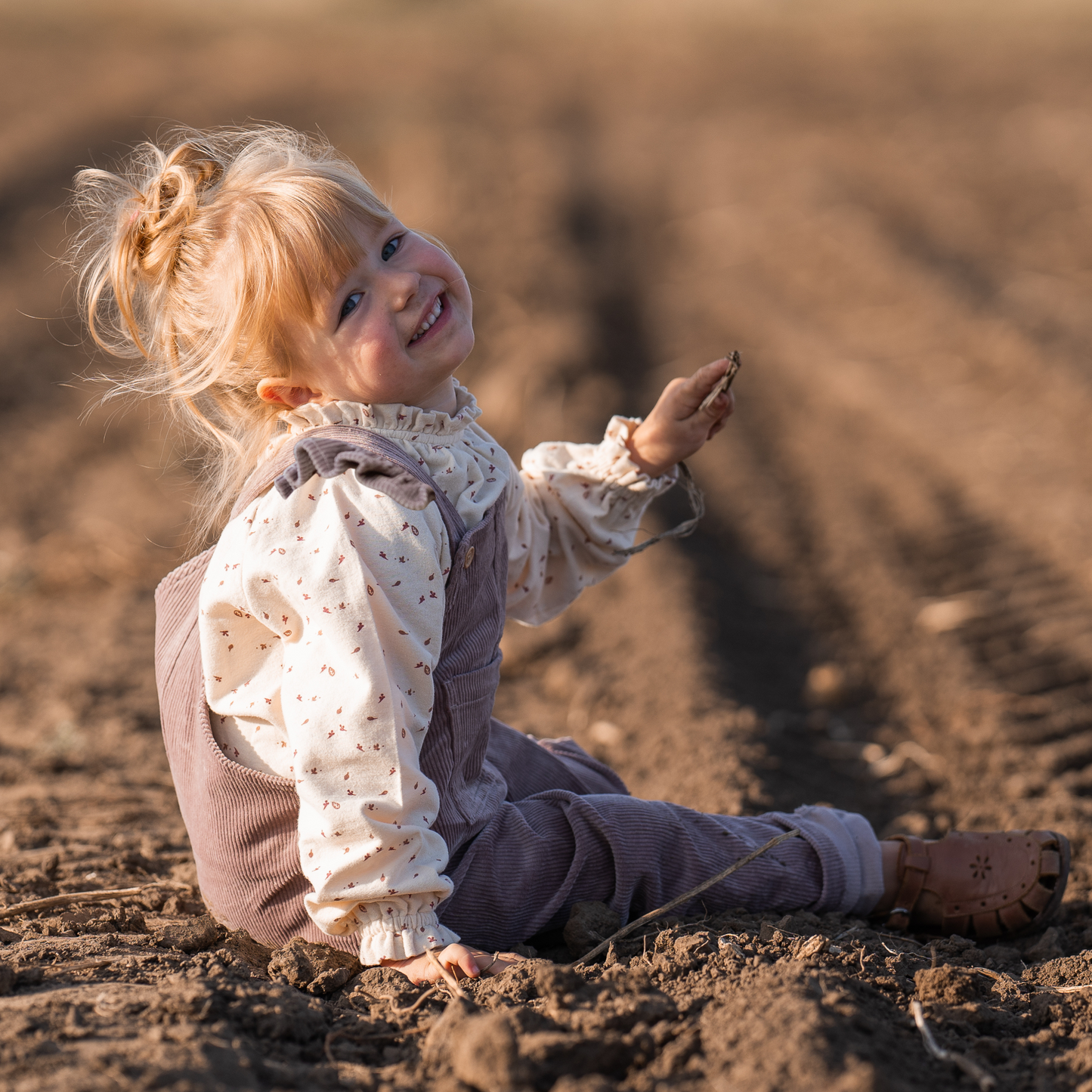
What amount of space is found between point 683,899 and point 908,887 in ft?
1.73

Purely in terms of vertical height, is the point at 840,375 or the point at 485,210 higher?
the point at 485,210

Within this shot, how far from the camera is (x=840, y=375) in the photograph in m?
6.98

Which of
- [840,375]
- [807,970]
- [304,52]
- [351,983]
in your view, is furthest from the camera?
[304,52]

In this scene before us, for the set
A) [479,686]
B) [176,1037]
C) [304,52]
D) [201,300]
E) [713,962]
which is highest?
[304,52]

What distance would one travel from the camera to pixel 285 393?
206cm

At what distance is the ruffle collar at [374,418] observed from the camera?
6.57ft

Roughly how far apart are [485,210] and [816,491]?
600 cm

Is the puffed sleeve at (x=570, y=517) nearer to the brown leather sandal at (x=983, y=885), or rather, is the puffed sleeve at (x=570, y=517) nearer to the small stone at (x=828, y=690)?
the brown leather sandal at (x=983, y=885)

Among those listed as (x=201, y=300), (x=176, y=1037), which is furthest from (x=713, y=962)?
(x=201, y=300)

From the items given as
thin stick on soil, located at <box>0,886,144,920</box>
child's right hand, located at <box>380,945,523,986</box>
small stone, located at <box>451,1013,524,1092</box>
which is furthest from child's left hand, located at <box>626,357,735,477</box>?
thin stick on soil, located at <box>0,886,144,920</box>

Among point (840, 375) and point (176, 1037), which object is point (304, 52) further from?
point (176, 1037)

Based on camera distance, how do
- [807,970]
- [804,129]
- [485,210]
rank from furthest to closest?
[804,129] < [485,210] < [807,970]

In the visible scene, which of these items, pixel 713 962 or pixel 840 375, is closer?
pixel 713 962

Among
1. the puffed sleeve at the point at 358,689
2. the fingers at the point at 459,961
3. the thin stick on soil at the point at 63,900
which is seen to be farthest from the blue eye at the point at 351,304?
the thin stick on soil at the point at 63,900
